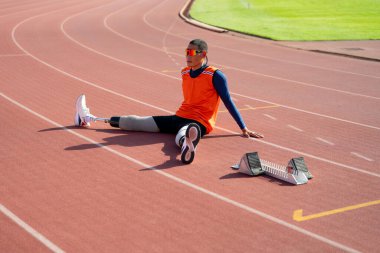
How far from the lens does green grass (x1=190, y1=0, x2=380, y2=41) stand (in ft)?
78.7

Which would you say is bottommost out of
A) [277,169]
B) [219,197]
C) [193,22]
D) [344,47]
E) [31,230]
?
[31,230]

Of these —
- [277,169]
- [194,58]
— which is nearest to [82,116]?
[194,58]

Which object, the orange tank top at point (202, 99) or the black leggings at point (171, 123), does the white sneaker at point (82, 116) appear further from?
the orange tank top at point (202, 99)

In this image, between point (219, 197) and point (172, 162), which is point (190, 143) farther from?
point (219, 197)

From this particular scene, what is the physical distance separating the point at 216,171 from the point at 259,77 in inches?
304

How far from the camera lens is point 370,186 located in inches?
279

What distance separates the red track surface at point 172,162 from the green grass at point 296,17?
761cm

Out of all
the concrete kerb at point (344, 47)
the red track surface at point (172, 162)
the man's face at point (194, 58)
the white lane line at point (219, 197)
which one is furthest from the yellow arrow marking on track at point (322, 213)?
the concrete kerb at point (344, 47)

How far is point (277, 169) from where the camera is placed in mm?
7207

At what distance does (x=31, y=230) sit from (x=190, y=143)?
2.52 meters

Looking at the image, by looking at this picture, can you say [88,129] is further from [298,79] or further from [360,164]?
[298,79]

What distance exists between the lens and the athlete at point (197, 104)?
8.55 metres

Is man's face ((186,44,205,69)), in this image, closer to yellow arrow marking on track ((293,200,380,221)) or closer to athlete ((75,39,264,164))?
athlete ((75,39,264,164))

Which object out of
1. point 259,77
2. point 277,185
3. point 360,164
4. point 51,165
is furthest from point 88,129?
point 259,77
